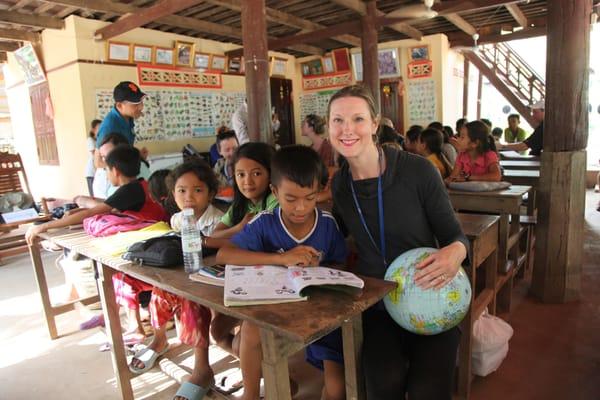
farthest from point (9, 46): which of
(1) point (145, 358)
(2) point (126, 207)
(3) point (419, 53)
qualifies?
(3) point (419, 53)

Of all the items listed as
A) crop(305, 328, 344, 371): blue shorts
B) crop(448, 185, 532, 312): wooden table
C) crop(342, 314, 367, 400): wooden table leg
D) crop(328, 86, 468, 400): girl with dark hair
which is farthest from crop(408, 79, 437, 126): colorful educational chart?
crop(342, 314, 367, 400): wooden table leg

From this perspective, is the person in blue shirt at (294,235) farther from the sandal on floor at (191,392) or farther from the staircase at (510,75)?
the staircase at (510,75)

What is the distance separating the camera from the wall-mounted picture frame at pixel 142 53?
19.4 ft

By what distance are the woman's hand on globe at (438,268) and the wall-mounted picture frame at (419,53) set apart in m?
7.16

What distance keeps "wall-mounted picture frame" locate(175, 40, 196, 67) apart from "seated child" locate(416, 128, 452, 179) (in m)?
4.19

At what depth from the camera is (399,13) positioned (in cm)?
484

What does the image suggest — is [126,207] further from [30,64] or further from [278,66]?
[278,66]

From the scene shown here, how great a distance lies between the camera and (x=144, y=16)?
478 centimetres

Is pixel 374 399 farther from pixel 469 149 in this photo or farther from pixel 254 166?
pixel 469 149

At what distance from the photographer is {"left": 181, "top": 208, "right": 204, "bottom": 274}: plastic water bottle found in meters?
1.49

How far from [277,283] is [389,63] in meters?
7.58

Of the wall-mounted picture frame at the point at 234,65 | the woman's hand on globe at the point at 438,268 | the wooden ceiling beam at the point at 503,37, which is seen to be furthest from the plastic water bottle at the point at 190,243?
the wooden ceiling beam at the point at 503,37

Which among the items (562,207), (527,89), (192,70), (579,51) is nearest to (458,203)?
(562,207)

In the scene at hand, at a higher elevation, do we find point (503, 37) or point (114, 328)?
point (503, 37)
